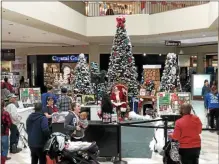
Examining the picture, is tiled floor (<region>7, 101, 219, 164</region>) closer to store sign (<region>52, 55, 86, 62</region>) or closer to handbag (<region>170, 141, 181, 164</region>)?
handbag (<region>170, 141, 181, 164</region>)

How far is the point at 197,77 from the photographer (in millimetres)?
24547

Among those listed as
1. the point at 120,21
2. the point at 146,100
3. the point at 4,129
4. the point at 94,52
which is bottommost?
the point at 146,100

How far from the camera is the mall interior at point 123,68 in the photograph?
875cm

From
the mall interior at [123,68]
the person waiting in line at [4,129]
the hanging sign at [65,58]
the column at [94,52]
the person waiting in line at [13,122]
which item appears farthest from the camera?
the hanging sign at [65,58]

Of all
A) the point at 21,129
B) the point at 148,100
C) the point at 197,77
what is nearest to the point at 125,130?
the point at 21,129

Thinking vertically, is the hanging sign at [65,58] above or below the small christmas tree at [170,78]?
above

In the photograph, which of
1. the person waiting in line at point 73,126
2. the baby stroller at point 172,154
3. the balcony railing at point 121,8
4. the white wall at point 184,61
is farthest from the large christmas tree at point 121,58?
the white wall at point 184,61

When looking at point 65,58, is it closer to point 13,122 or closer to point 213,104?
point 213,104

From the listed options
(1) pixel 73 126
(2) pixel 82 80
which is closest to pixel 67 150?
(1) pixel 73 126

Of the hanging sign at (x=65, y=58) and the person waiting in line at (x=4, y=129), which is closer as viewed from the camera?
the person waiting in line at (x=4, y=129)

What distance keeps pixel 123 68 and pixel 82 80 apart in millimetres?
2961

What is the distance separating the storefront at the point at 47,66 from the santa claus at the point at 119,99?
43.7ft

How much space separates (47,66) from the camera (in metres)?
27.9

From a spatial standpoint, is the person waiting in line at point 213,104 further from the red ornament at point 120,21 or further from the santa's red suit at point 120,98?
the red ornament at point 120,21
